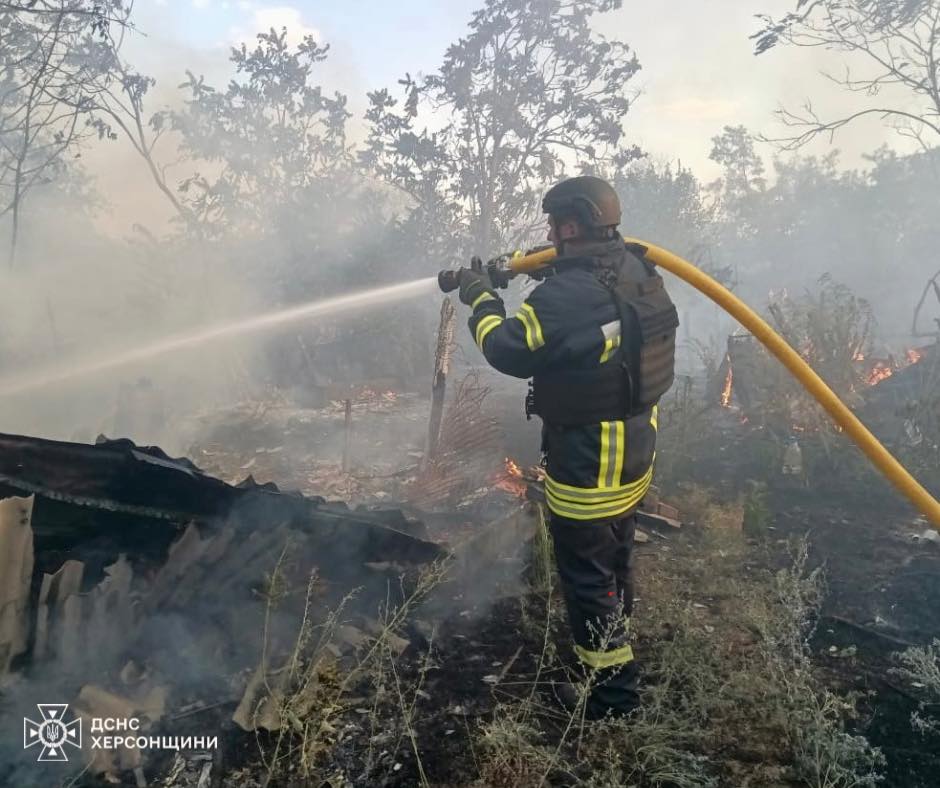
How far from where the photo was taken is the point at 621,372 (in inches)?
98.7

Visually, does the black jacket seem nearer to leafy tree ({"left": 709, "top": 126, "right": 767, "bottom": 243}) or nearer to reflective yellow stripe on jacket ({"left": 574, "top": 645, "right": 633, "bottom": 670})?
reflective yellow stripe on jacket ({"left": 574, "top": 645, "right": 633, "bottom": 670})

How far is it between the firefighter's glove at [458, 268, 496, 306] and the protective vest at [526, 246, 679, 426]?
16.7 inches

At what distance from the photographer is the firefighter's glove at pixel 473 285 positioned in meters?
2.86

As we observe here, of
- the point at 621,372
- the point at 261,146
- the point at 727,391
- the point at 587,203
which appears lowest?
the point at 727,391

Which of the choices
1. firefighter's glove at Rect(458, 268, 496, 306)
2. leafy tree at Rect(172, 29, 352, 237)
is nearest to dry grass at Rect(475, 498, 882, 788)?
firefighter's glove at Rect(458, 268, 496, 306)

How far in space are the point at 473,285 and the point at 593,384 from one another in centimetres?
78

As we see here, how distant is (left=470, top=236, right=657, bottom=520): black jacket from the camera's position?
95.8 inches

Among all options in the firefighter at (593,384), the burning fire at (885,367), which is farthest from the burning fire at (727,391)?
the firefighter at (593,384)

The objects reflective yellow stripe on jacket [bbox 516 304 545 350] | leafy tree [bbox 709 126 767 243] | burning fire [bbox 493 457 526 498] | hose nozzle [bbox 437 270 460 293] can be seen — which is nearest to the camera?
reflective yellow stripe on jacket [bbox 516 304 545 350]

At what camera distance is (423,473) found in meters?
5.57

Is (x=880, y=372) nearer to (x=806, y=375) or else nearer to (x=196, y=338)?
(x=806, y=375)

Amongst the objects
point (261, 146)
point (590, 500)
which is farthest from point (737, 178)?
point (590, 500)

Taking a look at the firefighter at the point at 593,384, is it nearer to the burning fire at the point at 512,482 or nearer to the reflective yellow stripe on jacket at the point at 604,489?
the reflective yellow stripe on jacket at the point at 604,489

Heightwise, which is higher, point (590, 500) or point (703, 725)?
point (590, 500)
